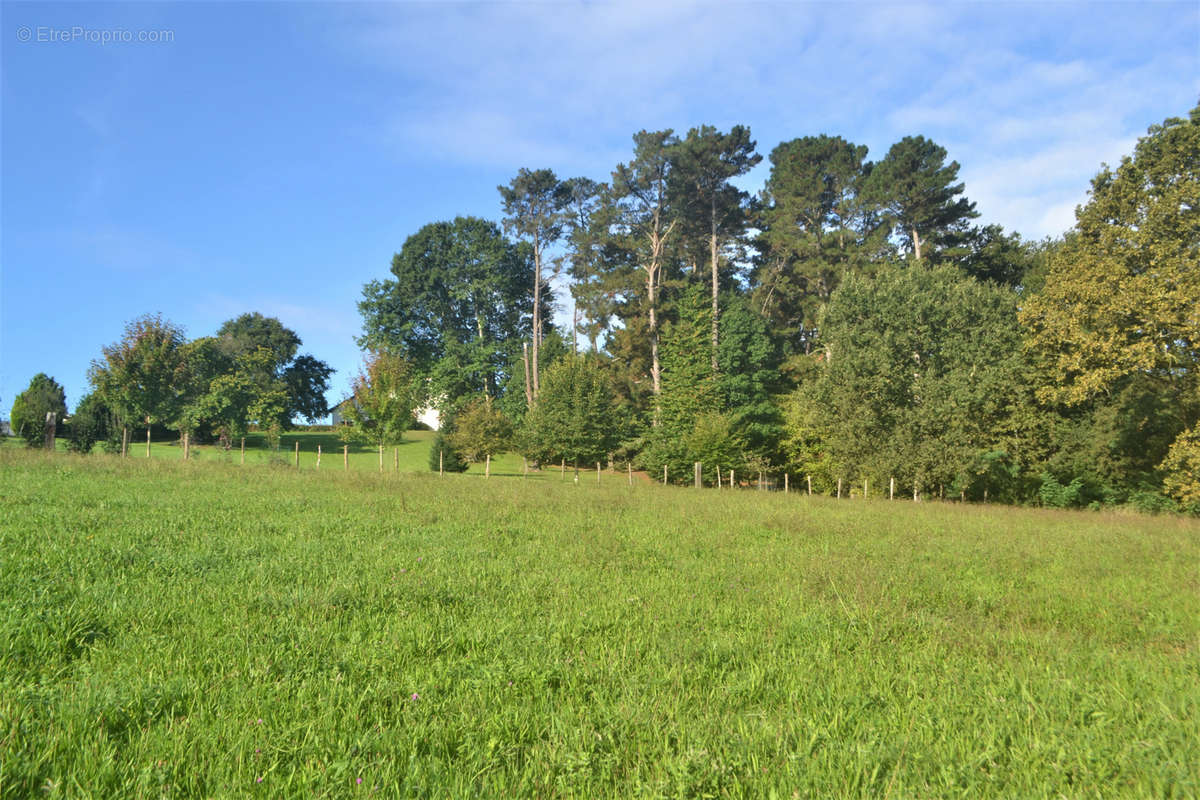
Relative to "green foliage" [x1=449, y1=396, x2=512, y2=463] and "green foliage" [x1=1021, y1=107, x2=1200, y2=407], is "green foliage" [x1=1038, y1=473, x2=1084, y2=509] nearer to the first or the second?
"green foliage" [x1=1021, y1=107, x2=1200, y2=407]

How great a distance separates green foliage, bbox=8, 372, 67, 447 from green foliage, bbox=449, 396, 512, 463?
2562cm

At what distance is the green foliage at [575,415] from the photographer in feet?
138

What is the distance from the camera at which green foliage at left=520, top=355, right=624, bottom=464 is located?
42.1m

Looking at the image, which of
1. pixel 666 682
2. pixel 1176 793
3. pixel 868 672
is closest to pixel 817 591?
pixel 868 672

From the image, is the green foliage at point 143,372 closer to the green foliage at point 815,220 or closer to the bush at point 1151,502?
the green foliage at point 815,220

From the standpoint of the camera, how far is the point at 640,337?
4794cm

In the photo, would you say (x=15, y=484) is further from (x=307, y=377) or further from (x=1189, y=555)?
(x=307, y=377)

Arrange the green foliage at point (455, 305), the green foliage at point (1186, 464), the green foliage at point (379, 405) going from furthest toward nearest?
the green foliage at point (455, 305), the green foliage at point (379, 405), the green foliage at point (1186, 464)

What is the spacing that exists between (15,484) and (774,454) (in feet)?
129

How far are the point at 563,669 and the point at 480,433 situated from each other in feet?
142

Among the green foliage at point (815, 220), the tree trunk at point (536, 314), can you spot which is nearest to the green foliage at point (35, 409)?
the tree trunk at point (536, 314)

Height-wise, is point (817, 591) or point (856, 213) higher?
point (856, 213)

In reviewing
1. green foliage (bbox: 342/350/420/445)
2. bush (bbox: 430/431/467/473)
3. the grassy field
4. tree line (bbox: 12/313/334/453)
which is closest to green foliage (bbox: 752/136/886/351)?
bush (bbox: 430/431/467/473)

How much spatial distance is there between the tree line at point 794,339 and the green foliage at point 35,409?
68 centimetres
